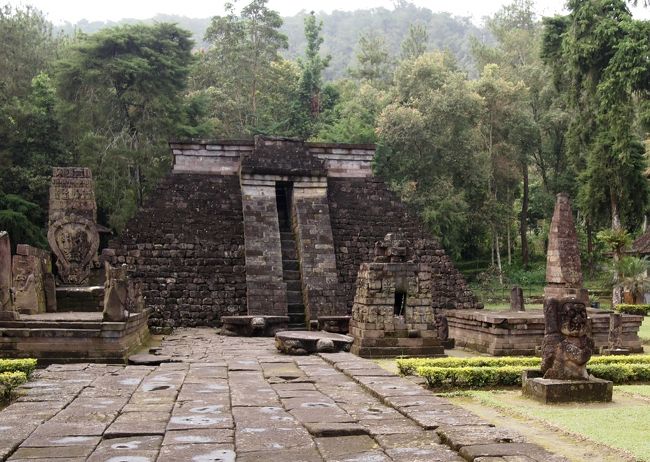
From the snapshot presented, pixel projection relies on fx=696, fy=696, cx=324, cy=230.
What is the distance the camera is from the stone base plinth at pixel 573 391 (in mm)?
7379

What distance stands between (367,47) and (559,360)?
42.3m

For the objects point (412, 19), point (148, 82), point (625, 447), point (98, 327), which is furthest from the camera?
point (412, 19)

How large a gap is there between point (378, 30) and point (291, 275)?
103 metres

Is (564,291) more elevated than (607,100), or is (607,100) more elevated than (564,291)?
(607,100)

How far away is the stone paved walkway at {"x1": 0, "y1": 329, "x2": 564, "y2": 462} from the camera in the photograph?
4.80m

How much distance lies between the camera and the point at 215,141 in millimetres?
20438

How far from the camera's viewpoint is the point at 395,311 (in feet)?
38.9

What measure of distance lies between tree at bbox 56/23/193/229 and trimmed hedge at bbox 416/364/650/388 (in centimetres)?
2052

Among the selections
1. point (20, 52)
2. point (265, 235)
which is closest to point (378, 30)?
point (20, 52)

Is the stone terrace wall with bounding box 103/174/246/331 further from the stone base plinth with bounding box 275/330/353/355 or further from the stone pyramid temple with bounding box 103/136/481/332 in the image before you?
the stone base plinth with bounding box 275/330/353/355

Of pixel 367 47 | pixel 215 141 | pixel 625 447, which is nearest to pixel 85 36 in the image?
pixel 215 141

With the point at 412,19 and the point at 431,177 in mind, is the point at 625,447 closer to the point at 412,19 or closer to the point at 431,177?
the point at 431,177

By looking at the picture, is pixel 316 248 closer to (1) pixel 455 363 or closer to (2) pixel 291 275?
(2) pixel 291 275

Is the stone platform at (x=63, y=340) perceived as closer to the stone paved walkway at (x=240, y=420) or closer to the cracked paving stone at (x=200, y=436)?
the stone paved walkway at (x=240, y=420)
